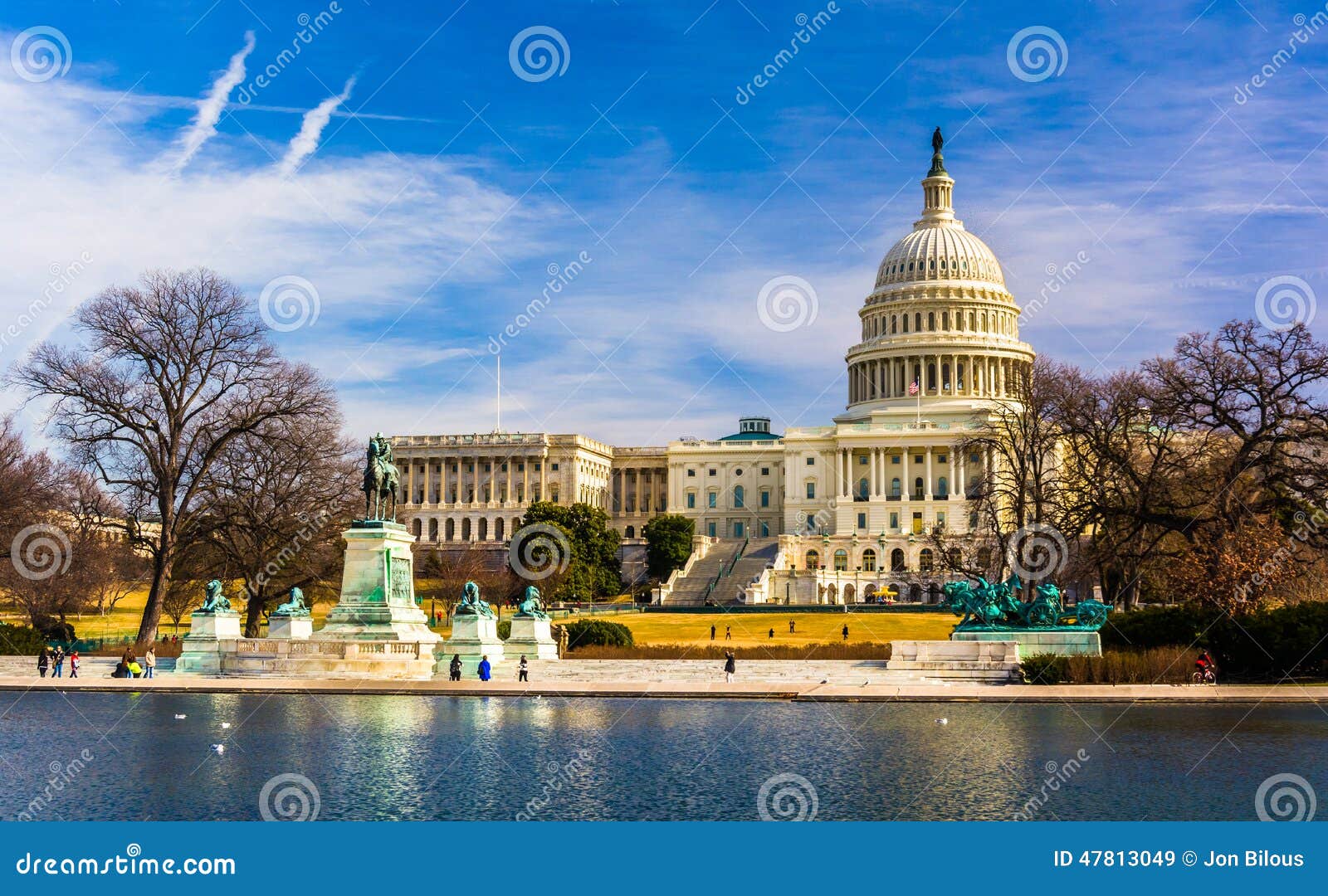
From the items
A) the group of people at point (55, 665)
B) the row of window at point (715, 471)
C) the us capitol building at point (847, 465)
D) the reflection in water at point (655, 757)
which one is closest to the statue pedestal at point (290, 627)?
the group of people at point (55, 665)

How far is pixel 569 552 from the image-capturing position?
355ft

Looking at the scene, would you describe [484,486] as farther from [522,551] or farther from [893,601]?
[893,601]

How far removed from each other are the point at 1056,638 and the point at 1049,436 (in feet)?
81.4

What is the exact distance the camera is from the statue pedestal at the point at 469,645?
46.8 meters

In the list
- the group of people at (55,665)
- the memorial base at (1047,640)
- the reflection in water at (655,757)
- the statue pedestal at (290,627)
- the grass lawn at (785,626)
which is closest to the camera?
the reflection in water at (655,757)

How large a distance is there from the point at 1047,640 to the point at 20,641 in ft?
123

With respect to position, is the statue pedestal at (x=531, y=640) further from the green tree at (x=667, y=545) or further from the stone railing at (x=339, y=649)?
the green tree at (x=667, y=545)

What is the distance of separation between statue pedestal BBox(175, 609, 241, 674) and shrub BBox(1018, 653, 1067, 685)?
955 inches

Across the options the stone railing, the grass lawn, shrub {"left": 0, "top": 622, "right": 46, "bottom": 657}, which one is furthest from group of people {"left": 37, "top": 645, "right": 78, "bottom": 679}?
the grass lawn

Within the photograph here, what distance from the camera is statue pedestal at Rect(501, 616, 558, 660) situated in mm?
52000

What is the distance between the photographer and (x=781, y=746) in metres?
28.0

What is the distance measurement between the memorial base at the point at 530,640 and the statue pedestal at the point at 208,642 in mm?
9468

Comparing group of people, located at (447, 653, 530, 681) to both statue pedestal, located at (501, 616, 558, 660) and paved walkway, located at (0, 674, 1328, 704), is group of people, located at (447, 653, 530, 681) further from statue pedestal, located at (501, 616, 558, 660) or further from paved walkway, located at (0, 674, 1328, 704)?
statue pedestal, located at (501, 616, 558, 660)

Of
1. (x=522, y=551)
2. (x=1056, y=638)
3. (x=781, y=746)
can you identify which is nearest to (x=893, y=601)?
(x=522, y=551)
